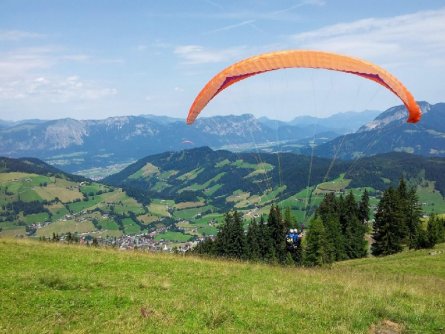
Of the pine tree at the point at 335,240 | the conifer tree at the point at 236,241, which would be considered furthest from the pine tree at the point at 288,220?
the conifer tree at the point at 236,241

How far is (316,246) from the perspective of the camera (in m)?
51.1

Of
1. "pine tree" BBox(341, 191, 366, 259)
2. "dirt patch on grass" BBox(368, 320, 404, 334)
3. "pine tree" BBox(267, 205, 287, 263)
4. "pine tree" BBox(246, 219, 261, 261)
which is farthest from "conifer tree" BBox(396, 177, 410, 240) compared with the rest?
"dirt patch on grass" BBox(368, 320, 404, 334)

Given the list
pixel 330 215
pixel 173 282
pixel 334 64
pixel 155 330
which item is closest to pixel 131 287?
pixel 173 282

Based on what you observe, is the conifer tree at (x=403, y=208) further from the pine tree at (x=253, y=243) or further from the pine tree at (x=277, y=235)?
the pine tree at (x=253, y=243)

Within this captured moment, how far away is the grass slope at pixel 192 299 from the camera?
10445 millimetres

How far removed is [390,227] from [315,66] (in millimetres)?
43327

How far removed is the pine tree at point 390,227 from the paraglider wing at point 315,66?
4108 centimetres

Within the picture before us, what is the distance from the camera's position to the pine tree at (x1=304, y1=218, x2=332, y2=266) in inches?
1986

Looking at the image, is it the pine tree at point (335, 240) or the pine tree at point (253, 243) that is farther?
the pine tree at point (253, 243)

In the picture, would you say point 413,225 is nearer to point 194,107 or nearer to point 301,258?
point 301,258

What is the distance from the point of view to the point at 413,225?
5562cm

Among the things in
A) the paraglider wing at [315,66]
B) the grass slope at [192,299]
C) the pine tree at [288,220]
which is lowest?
the pine tree at [288,220]

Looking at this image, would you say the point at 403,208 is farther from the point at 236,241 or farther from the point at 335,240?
the point at 236,241

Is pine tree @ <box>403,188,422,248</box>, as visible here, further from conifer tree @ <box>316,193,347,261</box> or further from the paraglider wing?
the paraglider wing
